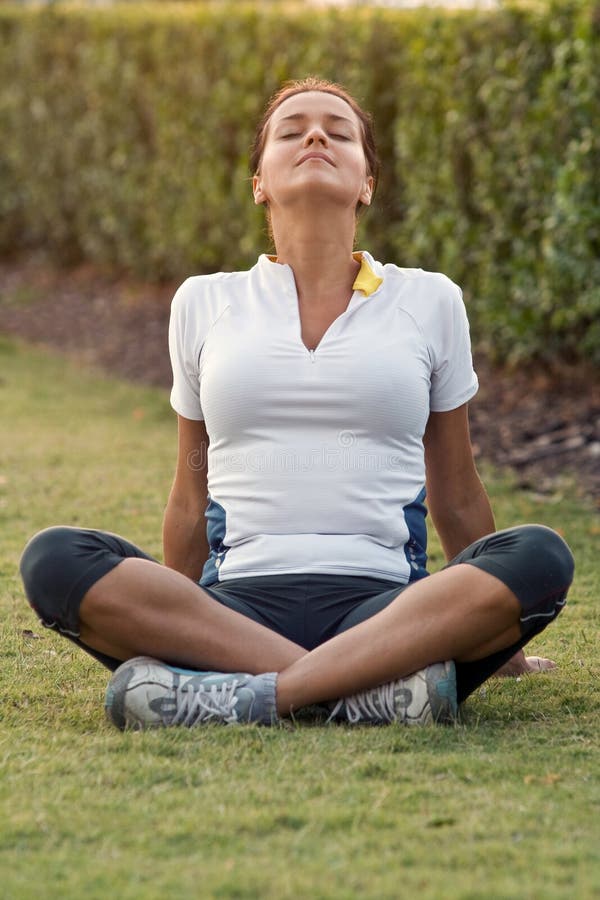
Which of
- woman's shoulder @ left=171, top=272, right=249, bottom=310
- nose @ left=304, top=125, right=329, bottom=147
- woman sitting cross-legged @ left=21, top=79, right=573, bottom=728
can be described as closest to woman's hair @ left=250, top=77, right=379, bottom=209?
woman sitting cross-legged @ left=21, top=79, right=573, bottom=728

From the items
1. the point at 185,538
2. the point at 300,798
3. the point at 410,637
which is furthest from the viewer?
the point at 185,538

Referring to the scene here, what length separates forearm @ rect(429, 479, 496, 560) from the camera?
3.45 m

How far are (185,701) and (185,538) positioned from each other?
0.64 m

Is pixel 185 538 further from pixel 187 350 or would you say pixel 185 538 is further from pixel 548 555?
pixel 548 555

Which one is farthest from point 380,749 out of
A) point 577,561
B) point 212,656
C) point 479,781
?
point 577,561

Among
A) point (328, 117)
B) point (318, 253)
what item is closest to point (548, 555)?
point (318, 253)

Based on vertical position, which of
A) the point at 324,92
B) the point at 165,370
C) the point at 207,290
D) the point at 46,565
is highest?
the point at 324,92

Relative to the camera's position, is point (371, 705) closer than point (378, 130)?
Yes

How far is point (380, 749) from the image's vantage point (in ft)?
9.19

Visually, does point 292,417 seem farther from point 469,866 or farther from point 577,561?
point 577,561

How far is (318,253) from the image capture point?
3400 mm

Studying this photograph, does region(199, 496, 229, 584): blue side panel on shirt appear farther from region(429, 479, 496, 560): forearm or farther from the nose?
the nose

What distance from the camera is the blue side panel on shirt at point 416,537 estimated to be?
3266 millimetres

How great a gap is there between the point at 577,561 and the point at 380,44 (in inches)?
180
